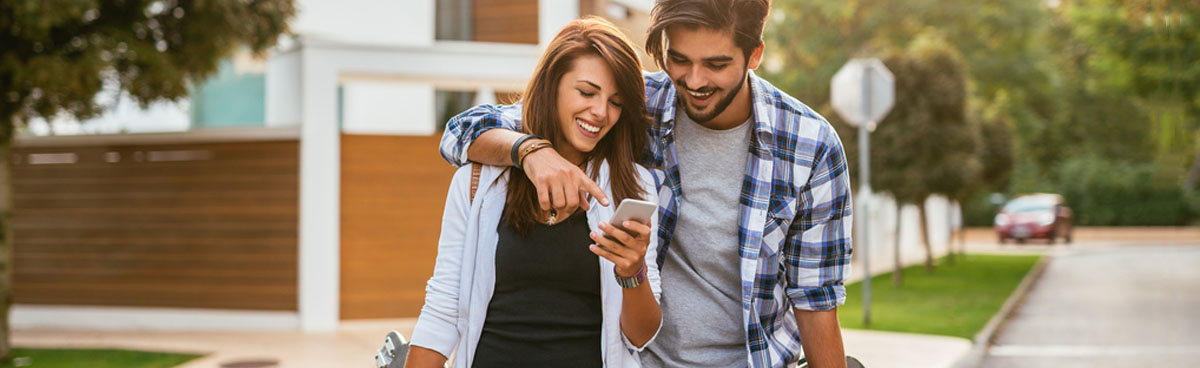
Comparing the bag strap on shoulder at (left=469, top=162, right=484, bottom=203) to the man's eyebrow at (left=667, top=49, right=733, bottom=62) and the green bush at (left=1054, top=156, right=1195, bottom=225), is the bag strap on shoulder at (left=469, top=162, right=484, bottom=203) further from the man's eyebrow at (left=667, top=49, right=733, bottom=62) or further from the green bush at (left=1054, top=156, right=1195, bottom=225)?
the green bush at (left=1054, top=156, right=1195, bottom=225)

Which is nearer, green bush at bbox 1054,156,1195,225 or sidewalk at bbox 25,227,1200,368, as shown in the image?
sidewalk at bbox 25,227,1200,368

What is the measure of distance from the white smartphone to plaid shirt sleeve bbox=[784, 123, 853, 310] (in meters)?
0.68

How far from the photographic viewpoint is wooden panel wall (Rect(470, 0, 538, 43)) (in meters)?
13.0

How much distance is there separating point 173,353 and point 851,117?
762 centimetres

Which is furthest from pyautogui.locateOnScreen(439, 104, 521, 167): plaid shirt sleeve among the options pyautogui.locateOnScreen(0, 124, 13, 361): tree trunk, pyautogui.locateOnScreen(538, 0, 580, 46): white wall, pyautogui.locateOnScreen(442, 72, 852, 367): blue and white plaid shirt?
pyautogui.locateOnScreen(538, 0, 580, 46): white wall

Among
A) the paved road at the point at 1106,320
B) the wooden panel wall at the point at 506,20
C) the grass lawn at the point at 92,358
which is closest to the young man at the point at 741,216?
the paved road at the point at 1106,320

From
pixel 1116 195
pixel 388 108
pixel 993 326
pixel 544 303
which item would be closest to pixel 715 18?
pixel 544 303

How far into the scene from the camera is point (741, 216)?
8.25 ft

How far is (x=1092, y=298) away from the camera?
15.0 metres

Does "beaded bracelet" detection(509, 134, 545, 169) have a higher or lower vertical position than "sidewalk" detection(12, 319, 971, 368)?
higher

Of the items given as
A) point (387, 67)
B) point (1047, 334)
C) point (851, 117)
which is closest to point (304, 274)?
point (387, 67)

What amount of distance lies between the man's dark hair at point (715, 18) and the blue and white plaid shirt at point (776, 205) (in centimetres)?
19

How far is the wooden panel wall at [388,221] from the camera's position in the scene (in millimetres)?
11086

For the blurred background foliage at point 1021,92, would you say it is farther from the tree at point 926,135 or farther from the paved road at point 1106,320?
the paved road at point 1106,320
